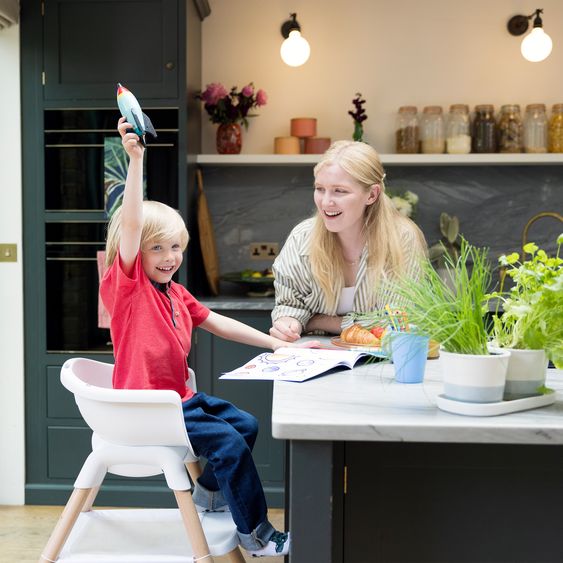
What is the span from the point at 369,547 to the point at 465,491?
0.68 ft

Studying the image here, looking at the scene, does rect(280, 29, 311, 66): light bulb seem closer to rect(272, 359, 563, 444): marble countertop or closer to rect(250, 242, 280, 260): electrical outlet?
rect(250, 242, 280, 260): electrical outlet

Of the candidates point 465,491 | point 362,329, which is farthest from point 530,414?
point 362,329

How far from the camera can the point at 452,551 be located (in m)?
1.43

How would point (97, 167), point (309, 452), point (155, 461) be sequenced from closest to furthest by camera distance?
point (309, 452)
point (155, 461)
point (97, 167)

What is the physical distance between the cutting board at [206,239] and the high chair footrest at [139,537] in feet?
5.59

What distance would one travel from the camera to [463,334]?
1368 mm

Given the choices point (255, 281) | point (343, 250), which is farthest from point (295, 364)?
point (255, 281)

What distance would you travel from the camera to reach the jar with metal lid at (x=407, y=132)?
12.4 ft

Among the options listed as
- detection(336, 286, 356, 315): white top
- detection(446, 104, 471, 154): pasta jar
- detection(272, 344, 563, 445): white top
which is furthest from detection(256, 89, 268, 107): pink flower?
detection(272, 344, 563, 445): white top

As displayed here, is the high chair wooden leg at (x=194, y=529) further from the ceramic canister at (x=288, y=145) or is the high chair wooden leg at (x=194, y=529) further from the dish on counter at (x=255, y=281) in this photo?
the ceramic canister at (x=288, y=145)

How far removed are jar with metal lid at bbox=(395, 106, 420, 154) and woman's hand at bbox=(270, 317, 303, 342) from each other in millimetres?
1676

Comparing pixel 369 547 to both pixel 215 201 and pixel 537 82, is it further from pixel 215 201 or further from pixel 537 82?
pixel 537 82

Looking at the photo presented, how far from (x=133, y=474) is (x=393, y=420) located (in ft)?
3.20

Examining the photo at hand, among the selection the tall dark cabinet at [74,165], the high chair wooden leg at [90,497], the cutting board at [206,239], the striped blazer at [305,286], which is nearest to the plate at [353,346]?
the striped blazer at [305,286]
